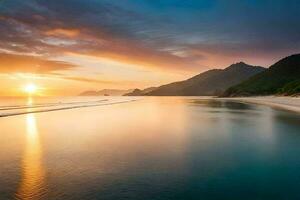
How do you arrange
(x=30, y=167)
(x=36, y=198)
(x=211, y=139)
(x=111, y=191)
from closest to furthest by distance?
(x=36, y=198) → (x=111, y=191) → (x=30, y=167) → (x=211, y=139)

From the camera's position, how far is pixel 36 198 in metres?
9.21

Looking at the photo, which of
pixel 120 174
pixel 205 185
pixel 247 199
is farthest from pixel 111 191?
pixel 247 199

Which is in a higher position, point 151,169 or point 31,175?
point 31,175

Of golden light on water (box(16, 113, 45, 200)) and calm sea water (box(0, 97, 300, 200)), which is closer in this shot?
golden light on water (box(16, 113, 45, 200))

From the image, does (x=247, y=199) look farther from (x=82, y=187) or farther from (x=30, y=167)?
(x=30, y=167)

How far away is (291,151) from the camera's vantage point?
16.8 meters

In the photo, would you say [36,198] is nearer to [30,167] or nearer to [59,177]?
[59,177]

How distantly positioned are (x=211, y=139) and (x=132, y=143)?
5491 millimetres

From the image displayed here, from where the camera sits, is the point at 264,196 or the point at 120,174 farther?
the point at 120,174

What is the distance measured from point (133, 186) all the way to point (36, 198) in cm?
301

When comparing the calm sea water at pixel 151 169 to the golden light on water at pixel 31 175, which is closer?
the golden light on water at pixel 31 175

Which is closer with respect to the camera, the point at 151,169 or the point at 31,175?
the point at 31,175

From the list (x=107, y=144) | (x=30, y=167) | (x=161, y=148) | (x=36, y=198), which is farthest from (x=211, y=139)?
(x=36, y=198)

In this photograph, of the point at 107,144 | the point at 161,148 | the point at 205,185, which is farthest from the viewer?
the point at 107,144
